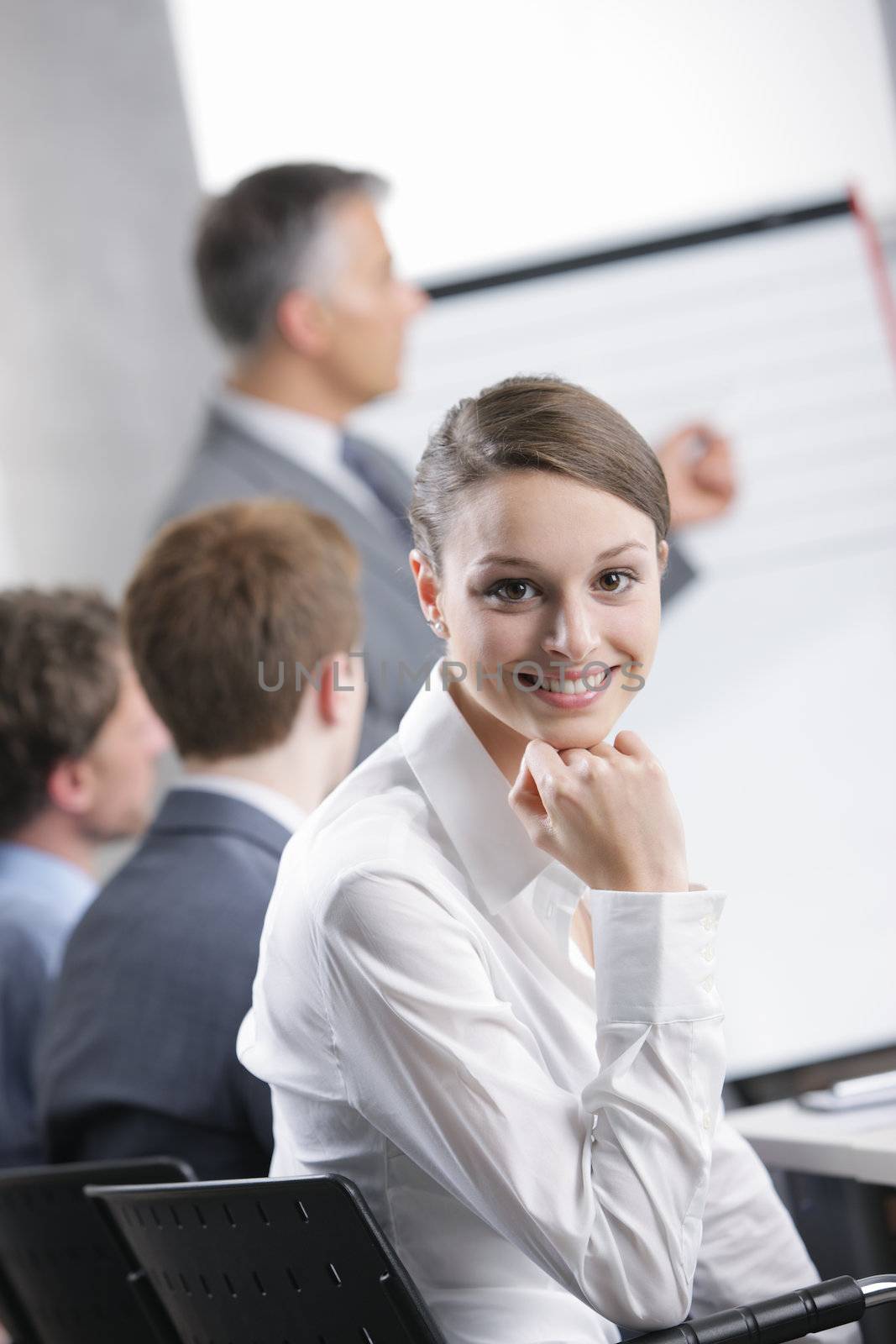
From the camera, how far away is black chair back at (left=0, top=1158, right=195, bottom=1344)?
3.69 ft

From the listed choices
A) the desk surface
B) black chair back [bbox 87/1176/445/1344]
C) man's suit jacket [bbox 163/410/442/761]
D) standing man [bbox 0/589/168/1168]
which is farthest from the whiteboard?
black chair back [bbox 87/1176/445/1344]

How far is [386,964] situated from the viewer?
893 mm

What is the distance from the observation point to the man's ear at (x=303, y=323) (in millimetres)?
2203

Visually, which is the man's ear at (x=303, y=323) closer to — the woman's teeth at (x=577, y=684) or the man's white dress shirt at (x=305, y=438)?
the man's white dress shirt at (x=305, y=438)

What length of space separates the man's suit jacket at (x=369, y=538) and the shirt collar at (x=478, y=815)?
10 centimetres

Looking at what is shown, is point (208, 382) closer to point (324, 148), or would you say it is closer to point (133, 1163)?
point (324, 148)

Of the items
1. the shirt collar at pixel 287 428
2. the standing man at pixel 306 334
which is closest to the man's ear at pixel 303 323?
the standing man at pixel 306 334

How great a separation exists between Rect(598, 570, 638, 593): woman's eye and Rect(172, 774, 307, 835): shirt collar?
1.63ft

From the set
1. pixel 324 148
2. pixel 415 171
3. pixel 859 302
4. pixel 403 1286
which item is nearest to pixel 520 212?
pixel 415 171

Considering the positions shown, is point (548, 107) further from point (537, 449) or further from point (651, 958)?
point (651, 958)

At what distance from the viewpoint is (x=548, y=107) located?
7.75 feet

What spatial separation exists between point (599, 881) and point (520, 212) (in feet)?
5.37

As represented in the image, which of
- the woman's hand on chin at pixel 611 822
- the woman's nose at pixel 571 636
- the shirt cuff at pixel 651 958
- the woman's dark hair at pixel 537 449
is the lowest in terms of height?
the shirt cuff at pixel 651 958

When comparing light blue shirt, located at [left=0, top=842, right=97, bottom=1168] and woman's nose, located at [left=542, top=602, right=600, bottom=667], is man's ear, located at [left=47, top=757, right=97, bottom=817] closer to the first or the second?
light blue shirt, located at [left=0, top=842, right=97, bottom=1168]
